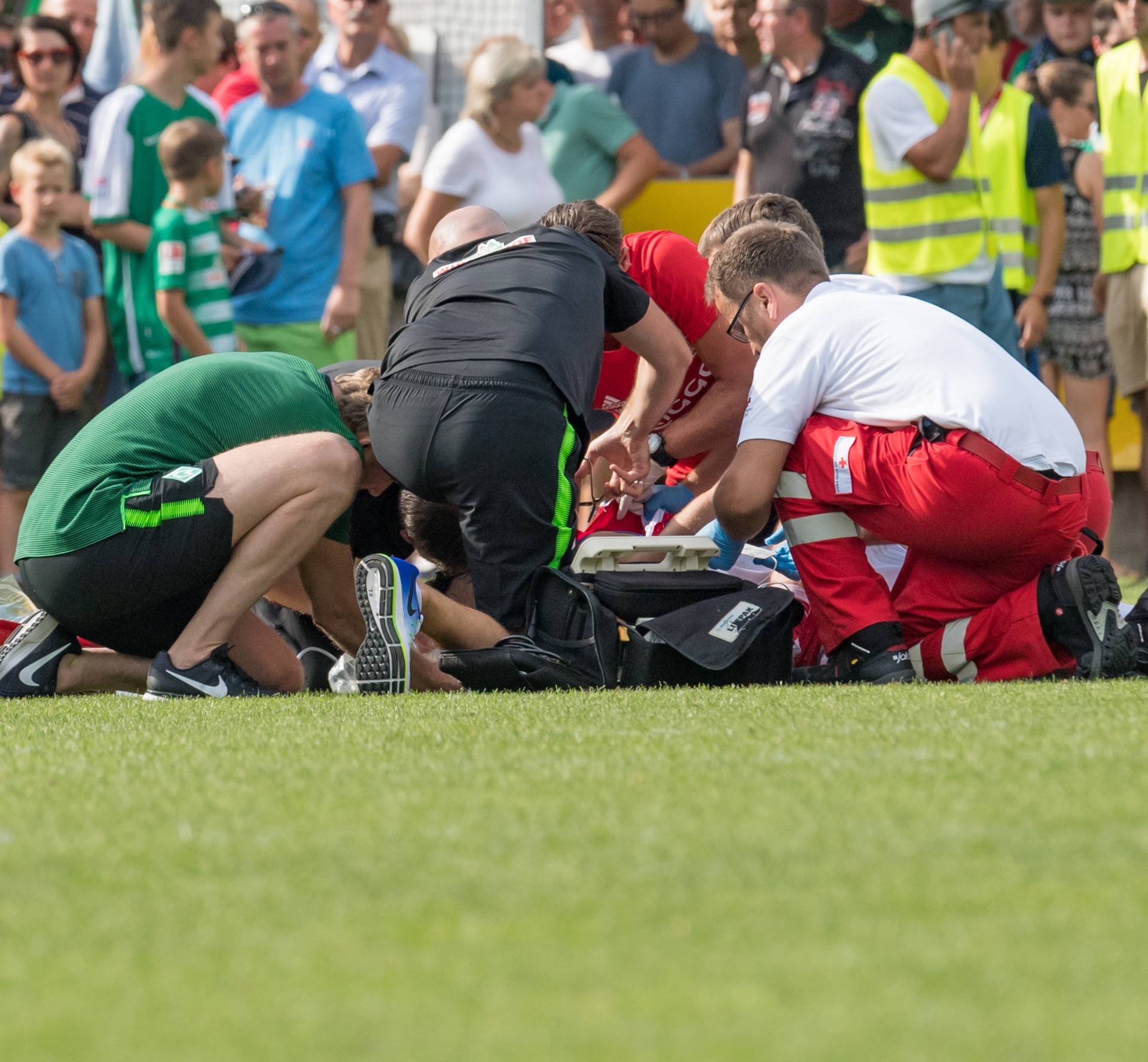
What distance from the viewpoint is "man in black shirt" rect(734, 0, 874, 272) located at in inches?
278

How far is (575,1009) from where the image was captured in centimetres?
161

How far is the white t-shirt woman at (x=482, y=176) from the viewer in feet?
22.8

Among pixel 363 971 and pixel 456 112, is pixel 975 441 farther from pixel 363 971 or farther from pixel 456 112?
pixel 456 112

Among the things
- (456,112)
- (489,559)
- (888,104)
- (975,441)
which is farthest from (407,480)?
(456,112)

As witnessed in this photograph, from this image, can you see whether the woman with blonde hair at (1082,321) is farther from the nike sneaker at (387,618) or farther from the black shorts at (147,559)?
the black shorts at (147,559)

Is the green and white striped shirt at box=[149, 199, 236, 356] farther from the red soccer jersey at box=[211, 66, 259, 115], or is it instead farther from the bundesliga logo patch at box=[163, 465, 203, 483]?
the bundesliga logo patch at box=[163, 465, 203, 483]

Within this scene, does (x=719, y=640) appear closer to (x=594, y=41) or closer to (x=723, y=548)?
(x=723, y=548)

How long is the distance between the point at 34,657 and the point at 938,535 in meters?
2.33

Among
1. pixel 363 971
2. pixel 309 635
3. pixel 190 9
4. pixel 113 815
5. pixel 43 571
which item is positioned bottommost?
pixel 309 635

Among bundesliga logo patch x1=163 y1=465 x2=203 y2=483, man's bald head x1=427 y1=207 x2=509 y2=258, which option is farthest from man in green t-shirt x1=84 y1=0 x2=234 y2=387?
bundesliga logo patch x1=163 y1=465 x2=203 y2=483

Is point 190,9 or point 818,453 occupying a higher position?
point 190,9

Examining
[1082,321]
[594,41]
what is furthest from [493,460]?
[594,41]

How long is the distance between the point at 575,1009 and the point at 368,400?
3056 millimetres

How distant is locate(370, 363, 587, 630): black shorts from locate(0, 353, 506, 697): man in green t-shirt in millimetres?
133
